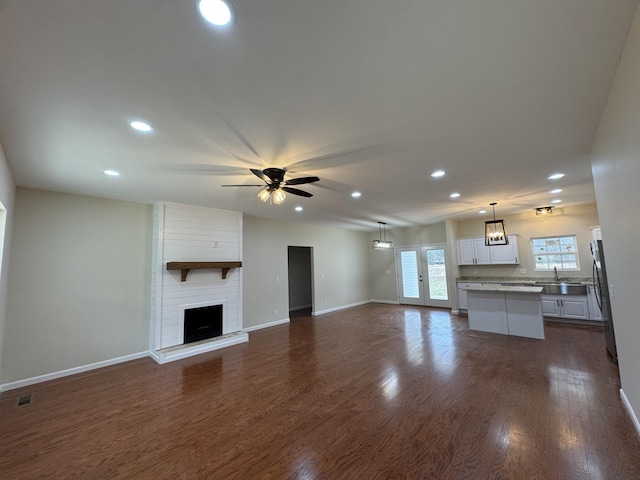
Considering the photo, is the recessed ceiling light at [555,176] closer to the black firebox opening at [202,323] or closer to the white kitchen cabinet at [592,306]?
the white kitchen cabinet at [592,306]

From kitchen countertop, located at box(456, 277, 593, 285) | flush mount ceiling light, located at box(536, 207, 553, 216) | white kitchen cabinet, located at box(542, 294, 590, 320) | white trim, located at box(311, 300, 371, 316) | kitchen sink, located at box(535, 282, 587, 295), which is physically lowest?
white trim, located at box(311, 300, 371, 316)

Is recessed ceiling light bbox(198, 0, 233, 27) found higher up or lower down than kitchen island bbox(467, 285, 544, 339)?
higher up

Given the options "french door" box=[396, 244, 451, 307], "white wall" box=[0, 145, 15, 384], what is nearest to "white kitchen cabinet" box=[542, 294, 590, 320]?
"french door" box=[396, 244, 451, 307]

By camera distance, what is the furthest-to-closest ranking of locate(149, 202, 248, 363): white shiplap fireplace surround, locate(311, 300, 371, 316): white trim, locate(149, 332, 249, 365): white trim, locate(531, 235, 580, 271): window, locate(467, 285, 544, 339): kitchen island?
locate(311, 300, 371, 316): white trim < locate(531, 235, 580, 271): window < locate(467, 285, 544, 339): kitchen island < locate(149, 202, 248, 363): white shiplap fireplace surround < locate(149, 332, 249, 365): white trim

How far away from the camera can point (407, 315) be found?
7.71 m

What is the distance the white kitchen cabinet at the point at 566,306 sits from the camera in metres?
6.06

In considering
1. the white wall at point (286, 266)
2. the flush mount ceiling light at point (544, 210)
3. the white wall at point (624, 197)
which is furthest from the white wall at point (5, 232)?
the flush mount ceiling light at point (544, 210)

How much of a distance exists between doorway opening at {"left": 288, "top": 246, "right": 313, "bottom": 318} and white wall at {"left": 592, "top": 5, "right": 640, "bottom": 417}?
7366 millimetres

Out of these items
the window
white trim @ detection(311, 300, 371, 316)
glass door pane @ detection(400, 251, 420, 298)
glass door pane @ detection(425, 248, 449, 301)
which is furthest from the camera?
glass door pane @ detection(400, 251, 420, 298)

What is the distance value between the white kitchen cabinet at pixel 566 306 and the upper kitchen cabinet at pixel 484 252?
1.24m

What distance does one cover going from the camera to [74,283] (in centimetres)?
430

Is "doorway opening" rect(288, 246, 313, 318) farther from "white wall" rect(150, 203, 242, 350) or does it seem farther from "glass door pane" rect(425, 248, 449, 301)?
"glass door pane" rect(425, 248, 449, 301)

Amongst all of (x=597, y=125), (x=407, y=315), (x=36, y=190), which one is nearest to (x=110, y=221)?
(x=36, y=190)

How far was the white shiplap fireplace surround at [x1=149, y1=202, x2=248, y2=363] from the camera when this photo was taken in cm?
490
